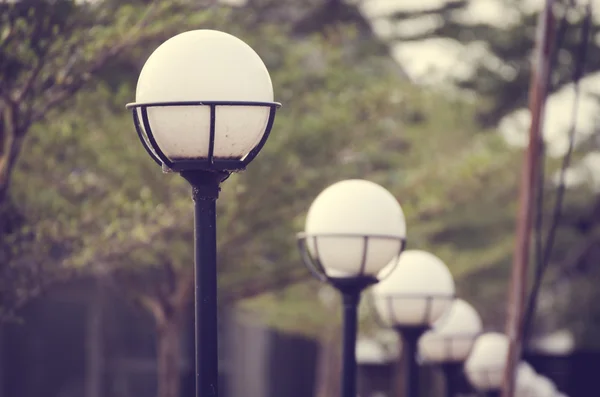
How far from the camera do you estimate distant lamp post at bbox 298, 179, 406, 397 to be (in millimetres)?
5422

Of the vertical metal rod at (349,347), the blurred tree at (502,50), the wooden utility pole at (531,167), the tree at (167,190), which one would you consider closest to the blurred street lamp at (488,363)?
the wooden utility pole at (531,167)

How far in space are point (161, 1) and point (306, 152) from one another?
3299mm

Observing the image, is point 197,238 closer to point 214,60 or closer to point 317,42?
point 214,60

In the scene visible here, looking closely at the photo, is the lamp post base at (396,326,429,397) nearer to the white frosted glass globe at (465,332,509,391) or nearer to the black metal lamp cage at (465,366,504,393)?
the white frosted glass globe at (465,332,509,391)

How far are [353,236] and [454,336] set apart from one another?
10.9ft

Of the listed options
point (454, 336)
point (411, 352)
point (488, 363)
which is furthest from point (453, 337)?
point (488, 363)

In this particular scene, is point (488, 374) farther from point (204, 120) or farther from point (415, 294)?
point (204, 120)

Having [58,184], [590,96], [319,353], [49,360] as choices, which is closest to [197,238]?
[58,184]

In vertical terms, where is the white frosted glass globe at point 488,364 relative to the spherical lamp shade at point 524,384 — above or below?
above

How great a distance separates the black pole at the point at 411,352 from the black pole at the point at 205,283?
3187mm

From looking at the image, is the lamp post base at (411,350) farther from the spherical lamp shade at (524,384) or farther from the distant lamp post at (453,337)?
the spherical lamp shade at (524,384)

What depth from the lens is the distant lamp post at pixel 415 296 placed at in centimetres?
683

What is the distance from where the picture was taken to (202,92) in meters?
3.77

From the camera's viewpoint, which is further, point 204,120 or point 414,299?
point 414,299
